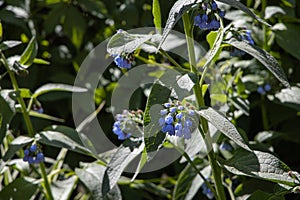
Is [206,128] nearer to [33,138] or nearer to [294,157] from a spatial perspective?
[33,138]

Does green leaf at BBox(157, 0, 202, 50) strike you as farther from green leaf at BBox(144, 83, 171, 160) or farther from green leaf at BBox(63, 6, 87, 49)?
green leaf at BBox(63, 6, 87, 49)

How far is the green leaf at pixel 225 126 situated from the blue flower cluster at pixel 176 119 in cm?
4

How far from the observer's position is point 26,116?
190cm

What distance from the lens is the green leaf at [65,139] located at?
1.84 m

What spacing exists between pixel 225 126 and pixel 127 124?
457 mm

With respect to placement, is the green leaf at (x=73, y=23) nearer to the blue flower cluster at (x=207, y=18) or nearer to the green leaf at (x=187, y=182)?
the green leaf at (x=187, y=182)

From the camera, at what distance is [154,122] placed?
4.61 feet

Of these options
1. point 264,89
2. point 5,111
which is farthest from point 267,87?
point 5,111

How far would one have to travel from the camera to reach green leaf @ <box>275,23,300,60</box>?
2.11 meters

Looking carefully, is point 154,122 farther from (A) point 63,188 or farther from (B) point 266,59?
(A) point 63,188

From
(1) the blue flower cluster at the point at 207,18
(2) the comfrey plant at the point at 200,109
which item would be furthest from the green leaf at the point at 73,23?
(1) the blue flower cluster at the point at 207,18

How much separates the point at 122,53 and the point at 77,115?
1221mm

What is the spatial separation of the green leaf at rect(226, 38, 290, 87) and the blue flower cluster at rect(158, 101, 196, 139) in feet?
0.68

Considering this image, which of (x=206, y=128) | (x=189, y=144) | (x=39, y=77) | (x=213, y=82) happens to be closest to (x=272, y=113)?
(x=213, y=82)
